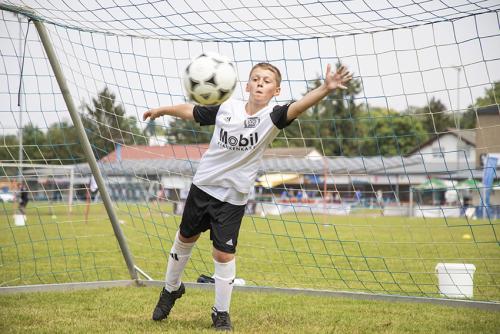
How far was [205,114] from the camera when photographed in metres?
4.55

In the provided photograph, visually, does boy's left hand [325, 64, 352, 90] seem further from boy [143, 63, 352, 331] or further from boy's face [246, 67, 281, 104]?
boy's face [246, 67, 281, 104]

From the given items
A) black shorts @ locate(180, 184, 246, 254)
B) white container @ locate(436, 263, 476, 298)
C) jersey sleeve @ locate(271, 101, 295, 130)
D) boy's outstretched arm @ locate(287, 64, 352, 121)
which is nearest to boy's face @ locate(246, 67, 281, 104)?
jersey sleeve @ locate(271, 101, 295, 130)

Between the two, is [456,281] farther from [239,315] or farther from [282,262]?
[282,262]

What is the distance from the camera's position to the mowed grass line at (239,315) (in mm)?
4211

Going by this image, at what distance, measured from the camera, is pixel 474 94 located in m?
5.45

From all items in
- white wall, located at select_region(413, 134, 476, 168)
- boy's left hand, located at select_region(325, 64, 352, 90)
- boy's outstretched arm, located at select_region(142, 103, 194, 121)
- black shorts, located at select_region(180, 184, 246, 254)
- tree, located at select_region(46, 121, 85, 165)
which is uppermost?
boy's left hand, located at select_region(325, 64, 352, 90)

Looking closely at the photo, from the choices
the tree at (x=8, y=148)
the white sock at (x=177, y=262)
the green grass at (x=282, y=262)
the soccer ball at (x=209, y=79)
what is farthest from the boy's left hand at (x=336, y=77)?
the tree at (x=8, y=148)

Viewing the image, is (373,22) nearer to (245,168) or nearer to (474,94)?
(474,94)

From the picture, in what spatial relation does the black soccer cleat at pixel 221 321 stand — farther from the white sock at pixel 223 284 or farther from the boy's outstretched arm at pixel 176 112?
the boy's outstretched arm at pixel 176 112

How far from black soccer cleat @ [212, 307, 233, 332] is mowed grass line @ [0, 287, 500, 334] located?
0.30 feet

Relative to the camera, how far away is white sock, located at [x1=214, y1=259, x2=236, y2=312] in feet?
13.8

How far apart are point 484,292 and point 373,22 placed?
10.2 feet

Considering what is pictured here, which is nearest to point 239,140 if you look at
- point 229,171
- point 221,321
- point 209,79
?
point 229,171

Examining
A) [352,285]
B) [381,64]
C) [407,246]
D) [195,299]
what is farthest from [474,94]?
[407,246]
